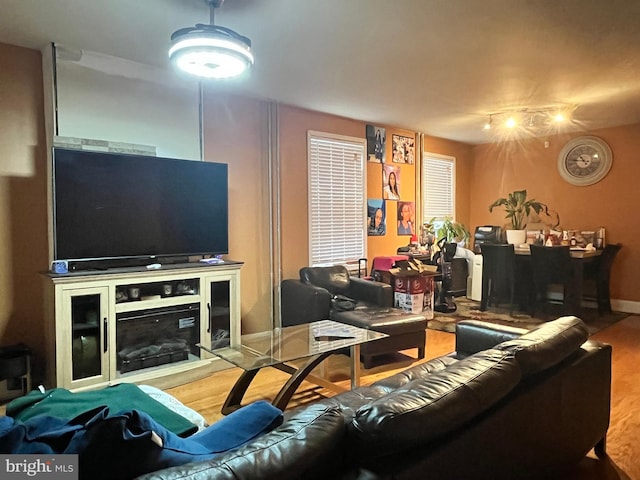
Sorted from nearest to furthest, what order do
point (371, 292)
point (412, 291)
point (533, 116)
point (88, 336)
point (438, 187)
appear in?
point (88, 336)
point (371, 292)
point (412, 291)
point (533, 116)
point (438, 187)

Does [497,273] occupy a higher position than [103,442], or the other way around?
[103,442]

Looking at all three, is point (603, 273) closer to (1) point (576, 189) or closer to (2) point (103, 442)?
(1) point (576, 189)

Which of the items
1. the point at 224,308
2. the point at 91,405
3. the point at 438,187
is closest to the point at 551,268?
the point at 438,187

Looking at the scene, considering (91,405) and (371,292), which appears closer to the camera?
(91,405)

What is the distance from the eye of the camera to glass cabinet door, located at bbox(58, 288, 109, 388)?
307cm

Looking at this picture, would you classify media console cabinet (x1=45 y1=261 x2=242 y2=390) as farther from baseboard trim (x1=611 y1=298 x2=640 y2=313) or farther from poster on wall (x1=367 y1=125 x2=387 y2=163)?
baseboard trim (x1=611 y1=298 x2=640 y2=313)

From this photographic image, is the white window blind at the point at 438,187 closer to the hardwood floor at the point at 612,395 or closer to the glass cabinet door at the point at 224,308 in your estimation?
the hardwood floor at the point at 612,395

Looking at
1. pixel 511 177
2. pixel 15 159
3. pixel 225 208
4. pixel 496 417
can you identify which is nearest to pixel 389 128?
pixel 511 177

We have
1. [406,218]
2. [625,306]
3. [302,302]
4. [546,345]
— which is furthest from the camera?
[406,218]

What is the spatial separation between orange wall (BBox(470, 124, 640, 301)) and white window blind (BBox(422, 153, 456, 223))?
0.61 metres

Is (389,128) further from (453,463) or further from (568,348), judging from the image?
(453,463)

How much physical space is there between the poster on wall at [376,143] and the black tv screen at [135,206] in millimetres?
2263

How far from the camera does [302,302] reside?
4.15 m

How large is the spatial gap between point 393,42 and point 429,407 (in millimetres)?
2558
